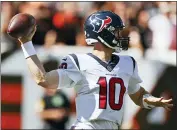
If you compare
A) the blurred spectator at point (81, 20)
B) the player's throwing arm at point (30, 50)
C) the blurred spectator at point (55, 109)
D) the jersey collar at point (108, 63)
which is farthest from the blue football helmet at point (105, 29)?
the blurred spectator at point (81, 20)

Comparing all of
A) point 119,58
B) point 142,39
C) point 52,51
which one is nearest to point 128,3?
point 142,39

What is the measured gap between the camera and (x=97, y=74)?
5.49m

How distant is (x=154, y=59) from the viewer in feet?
33.2

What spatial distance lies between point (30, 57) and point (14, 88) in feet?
16.6

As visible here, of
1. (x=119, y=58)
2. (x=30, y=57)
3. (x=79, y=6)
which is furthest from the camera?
(x=79, y=6)

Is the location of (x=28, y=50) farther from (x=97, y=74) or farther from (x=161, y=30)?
(x=161, y=30)

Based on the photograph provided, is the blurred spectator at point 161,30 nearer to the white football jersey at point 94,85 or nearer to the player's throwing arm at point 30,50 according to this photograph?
the white football jersey at point 94,85

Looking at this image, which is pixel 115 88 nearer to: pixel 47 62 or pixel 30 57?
pixel 30 57

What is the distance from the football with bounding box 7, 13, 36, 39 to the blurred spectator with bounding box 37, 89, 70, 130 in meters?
4.38

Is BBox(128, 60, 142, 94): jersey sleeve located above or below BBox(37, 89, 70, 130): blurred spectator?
above

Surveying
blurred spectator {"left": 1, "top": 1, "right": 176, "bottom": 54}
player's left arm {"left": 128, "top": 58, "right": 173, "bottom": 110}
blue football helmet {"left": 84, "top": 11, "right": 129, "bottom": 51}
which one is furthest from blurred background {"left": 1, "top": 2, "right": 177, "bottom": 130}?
blue football helmet {"left": 84, "top": 11, "right": 129, "bottom": 51}

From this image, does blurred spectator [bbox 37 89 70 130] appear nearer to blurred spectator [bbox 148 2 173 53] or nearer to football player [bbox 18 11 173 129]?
blurred spectator [bbox 148 2 173 53]

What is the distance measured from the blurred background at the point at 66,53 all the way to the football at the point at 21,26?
460cm

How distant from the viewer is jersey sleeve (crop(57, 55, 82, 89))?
17.7ft
